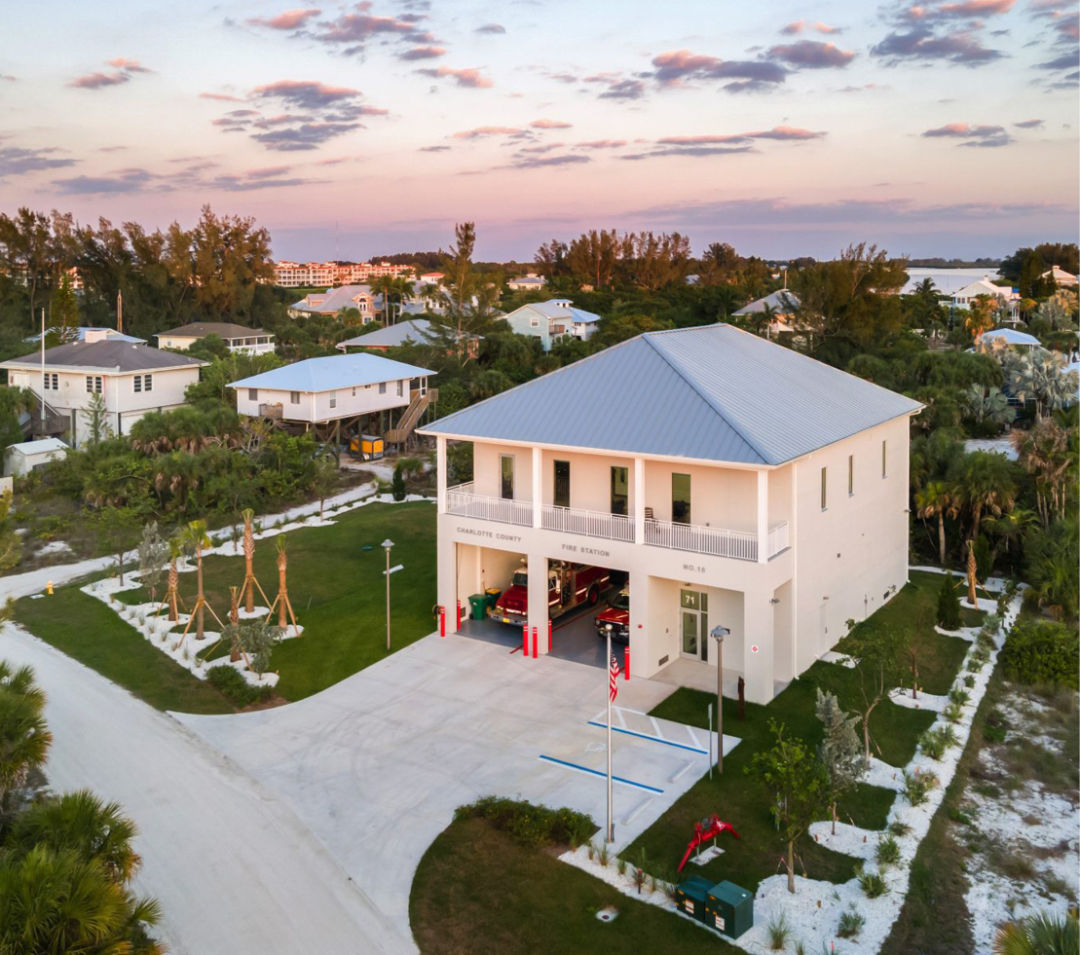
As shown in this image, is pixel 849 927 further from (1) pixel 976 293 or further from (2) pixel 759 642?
(1) pixel 976 293

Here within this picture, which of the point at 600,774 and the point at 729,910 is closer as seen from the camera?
the point at 729,910

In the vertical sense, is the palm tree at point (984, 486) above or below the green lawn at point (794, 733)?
above

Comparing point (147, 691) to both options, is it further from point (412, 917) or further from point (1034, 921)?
point (1034, 921)

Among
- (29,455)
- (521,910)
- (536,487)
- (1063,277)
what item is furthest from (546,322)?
(1063,277)

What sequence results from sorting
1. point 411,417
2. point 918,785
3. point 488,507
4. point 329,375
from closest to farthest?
point 918,785 → point 488,507 → point 329,375 → point 411,417

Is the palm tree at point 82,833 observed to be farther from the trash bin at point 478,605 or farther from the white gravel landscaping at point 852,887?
the trash bin at point 478,605

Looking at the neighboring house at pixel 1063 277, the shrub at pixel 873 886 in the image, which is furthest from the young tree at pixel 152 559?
the neighboring house at pixel 1063 277

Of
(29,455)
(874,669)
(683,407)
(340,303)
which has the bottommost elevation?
(874,669)
